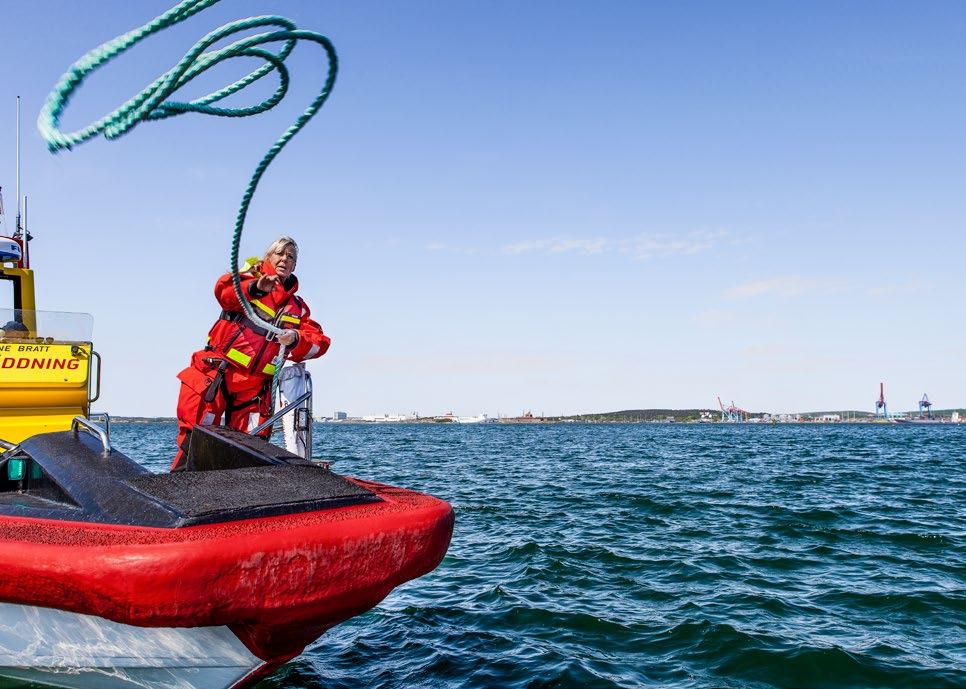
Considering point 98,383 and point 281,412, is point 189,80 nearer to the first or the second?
point 281,412

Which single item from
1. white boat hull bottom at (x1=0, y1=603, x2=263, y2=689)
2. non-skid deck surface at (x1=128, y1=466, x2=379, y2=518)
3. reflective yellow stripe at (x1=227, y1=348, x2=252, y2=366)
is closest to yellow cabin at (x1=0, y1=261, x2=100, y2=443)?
reflective yellow stripe at (x1=227, y1=348, x2=252, y2=366)

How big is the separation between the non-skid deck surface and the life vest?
1534mm

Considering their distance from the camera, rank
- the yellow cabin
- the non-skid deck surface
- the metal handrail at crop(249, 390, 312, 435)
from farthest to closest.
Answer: the yellow cabin, the metal handrail at crop(249, 390, 312, 435), the non-skid deck surface

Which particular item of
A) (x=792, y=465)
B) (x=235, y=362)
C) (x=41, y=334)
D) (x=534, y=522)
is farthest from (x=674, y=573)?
(x=792, y=465)

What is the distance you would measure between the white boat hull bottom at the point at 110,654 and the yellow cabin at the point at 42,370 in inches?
99.7

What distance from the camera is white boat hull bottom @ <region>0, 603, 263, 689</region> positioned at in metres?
2.68

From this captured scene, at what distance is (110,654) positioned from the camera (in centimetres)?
277

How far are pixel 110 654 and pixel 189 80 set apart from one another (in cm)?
230

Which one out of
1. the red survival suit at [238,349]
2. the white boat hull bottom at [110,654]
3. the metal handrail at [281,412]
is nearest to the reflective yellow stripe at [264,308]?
the red survival suit at [238,349]

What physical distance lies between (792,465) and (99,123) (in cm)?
2290

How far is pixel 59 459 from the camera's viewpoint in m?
3.30

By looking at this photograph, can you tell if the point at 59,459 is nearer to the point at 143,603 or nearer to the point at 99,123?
the point at 143,603

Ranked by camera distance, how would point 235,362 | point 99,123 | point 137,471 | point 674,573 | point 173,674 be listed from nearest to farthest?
point 99,123, point 173,674, point 137,471, point 235,362, point 674,573

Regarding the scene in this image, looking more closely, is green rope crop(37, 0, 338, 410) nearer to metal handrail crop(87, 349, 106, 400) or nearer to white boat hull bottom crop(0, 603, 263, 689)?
white boat hull bottom crop(0, 603, 263, 689)
